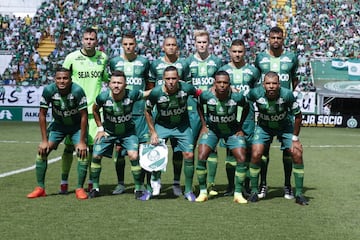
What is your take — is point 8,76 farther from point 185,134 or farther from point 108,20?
point 185,134

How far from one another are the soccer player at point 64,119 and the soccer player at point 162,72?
1.02m

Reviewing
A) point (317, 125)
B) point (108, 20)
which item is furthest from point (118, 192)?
point (108, 20)

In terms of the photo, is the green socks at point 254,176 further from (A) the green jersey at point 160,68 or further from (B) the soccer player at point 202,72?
(A) the green jersey at point 160,68

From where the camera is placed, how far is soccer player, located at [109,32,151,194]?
977cm

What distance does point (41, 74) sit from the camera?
33.6 meters

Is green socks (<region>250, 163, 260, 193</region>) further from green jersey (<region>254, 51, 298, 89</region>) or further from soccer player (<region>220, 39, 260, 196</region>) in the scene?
green jersey (<region>254, 51, 298, 89</region>)

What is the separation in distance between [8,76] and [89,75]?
24.9 m

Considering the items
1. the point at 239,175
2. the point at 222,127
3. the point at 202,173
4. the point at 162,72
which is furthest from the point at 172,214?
the point at 162,72

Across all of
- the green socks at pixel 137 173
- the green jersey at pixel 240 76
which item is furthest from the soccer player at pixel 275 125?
the green socks at pixel 137 173

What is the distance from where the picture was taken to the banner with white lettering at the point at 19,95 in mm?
30469

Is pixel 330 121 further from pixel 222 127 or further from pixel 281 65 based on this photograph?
pixel 222 127

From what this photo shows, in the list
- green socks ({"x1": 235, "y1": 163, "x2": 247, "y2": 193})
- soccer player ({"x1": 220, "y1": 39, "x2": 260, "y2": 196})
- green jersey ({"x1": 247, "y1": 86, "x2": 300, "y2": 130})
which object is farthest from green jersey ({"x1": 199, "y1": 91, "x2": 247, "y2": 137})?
green socks ({"x1": 235, "y1": 163, "x2": 247, "y2": 193})

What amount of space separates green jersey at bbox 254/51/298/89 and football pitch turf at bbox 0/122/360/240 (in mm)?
1665

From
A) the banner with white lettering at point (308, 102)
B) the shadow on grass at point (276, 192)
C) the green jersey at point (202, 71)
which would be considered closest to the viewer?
the shadow on grass at point (276, 192)
